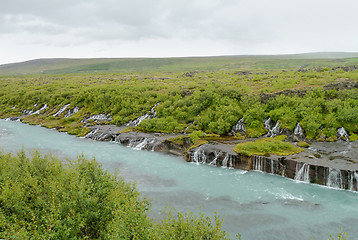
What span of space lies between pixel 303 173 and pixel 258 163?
7446 mm

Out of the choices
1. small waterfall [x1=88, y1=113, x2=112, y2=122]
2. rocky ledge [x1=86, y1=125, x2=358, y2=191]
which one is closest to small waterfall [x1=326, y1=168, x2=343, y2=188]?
rocky ledge [x1=86, y1=125, x2=358, y2=191]

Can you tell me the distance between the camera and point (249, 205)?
112 ft

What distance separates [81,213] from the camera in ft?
65.4

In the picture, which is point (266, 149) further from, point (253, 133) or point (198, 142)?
point (198, 142)

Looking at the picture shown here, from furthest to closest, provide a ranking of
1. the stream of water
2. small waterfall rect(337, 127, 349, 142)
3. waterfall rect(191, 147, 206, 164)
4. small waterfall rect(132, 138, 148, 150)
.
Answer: small waterfall rect(132, 138, 148, 150) → small waterfall rect(337, 127, 349, 142) → waterfall rect(191, 147, 206, 164) → the stream of water

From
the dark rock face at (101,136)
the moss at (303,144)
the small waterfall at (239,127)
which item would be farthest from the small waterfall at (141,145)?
the moss at (303,144)

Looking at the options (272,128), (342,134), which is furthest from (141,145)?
(342,134)

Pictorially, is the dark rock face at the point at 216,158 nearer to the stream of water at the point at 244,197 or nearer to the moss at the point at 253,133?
the stream of water at the point at 244,197

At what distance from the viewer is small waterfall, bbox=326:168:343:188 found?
1517 inches

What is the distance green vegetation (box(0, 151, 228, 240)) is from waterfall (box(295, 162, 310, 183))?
25.5 m

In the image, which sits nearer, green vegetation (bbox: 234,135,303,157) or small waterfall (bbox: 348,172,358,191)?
small waterfall (bbox: 348,172,358,191)

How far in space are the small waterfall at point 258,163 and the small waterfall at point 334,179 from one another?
402 inches

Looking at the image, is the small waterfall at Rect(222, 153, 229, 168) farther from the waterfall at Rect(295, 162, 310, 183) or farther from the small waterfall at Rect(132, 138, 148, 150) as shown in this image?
the small waterfall at Rect(132, 138, 148, 150)

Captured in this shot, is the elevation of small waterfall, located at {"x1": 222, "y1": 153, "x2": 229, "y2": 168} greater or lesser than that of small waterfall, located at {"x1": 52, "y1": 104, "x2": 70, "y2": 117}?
lesser
